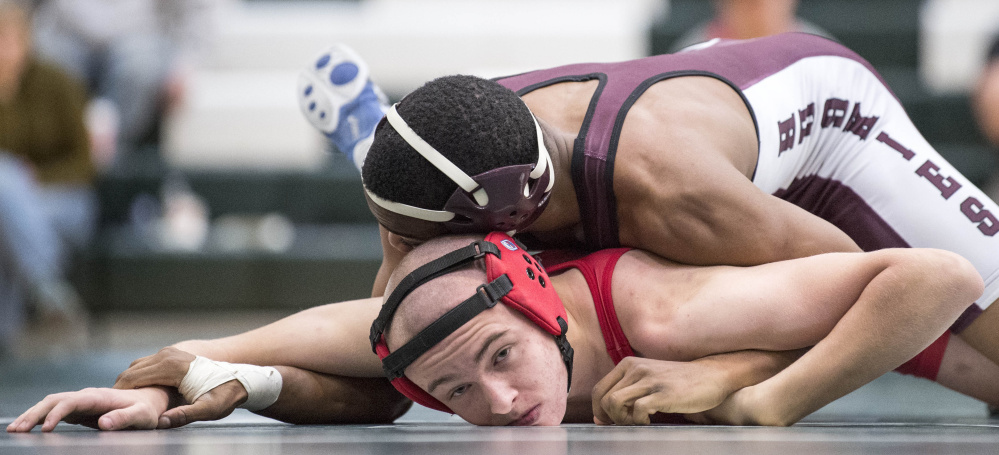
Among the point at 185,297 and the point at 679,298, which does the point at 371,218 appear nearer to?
the point at 185,297

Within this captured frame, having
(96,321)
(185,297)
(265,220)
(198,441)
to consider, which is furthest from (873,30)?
(198,441)

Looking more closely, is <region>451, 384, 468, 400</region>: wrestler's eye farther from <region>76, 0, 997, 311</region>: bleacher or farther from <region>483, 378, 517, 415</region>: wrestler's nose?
<region>76, 0, 997, 311</region>: bleacher

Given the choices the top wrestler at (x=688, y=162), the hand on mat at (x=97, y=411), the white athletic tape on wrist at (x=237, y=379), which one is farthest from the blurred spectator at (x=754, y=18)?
the hand on mat at (x=97, y=411)

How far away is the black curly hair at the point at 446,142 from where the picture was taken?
1.74 m

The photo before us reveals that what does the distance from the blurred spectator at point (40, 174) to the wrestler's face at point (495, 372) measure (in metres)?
4.05

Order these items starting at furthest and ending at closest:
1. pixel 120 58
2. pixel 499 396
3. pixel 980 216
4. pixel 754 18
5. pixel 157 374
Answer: pixel 120 58 → pixel 754 18 → pixel 980 216 → pixel 157 374 → pixel 499 396

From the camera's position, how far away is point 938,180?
2289 mm

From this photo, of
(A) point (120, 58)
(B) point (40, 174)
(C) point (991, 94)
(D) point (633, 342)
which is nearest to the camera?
(D) point (633, 342)

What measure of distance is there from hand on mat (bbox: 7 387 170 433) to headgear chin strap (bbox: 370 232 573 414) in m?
0.39

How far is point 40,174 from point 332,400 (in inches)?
167

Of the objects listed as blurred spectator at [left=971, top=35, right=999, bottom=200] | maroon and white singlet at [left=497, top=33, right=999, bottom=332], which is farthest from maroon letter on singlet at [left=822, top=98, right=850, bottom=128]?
blurred spectator at [left=971, top=35, right=999, bottom=200]

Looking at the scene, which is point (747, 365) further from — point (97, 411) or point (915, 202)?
point (97, 411)

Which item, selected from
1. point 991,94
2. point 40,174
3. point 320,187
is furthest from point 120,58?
point 991,94

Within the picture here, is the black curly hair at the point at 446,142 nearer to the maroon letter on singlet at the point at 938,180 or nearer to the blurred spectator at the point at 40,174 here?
the maroon letter on singlet at the point at 938,180
